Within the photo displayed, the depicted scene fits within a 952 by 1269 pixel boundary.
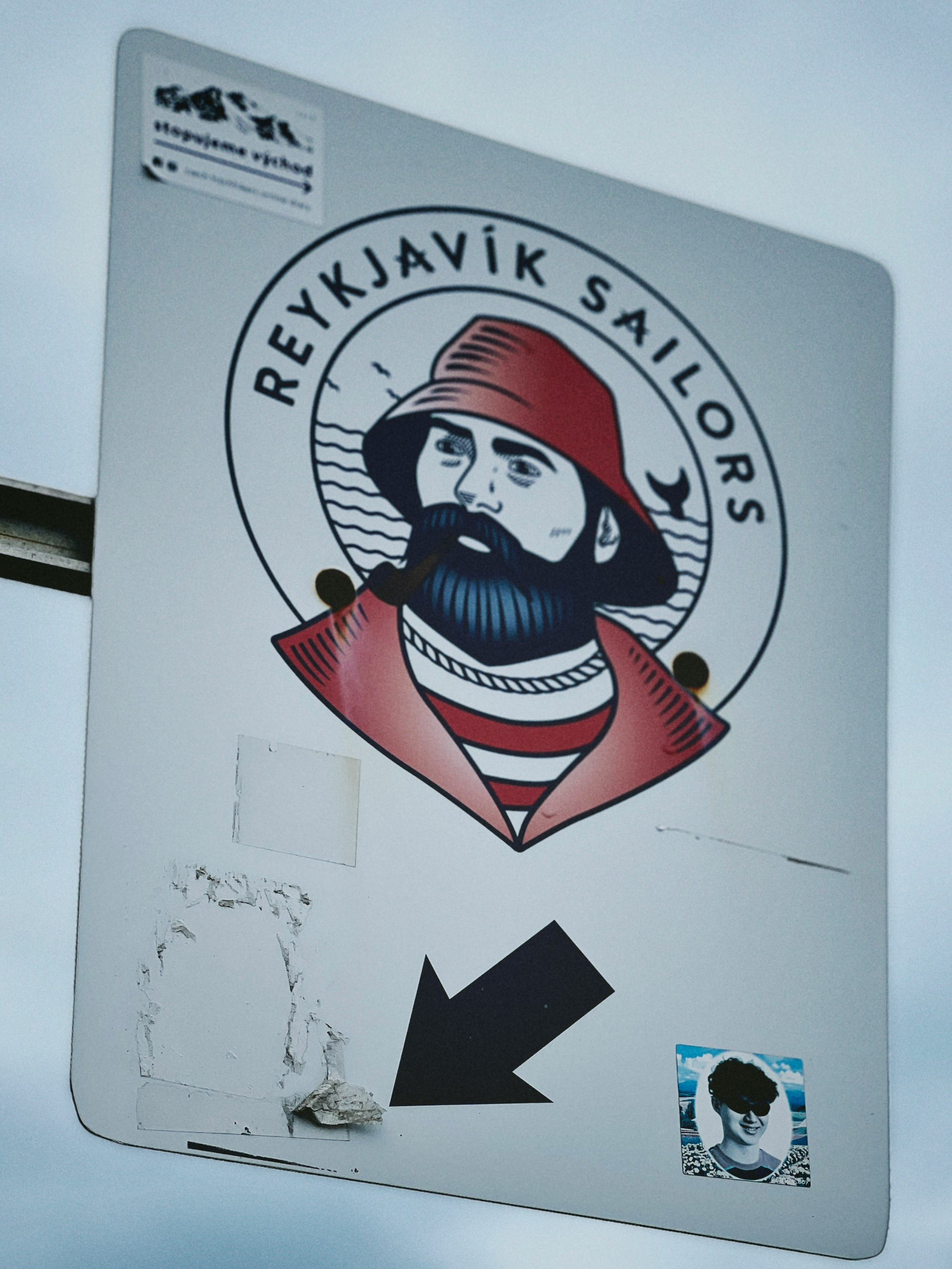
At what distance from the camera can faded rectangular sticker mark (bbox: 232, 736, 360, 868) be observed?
8.64ft

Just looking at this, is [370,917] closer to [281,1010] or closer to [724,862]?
[281,1010]

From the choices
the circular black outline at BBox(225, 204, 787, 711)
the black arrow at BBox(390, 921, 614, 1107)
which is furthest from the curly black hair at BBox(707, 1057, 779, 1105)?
the circular black outline at BBox(225, 204, 787, 711)

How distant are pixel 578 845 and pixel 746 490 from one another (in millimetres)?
752

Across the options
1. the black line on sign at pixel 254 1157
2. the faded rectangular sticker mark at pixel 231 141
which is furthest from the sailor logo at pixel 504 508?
the black line on sign at pixel 254 1157

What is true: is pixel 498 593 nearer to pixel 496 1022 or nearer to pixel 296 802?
pixel 296 802

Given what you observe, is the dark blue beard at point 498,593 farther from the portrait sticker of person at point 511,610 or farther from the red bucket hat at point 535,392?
the red bucket hat at point 535,392

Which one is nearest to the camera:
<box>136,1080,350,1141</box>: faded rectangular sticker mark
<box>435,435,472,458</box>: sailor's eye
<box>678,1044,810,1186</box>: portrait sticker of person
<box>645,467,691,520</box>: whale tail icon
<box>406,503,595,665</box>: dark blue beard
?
<box>136,1080,350,1141</box>: faded rectangular sticker mark

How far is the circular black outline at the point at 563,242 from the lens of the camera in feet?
9.22

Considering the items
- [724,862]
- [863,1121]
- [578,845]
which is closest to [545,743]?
[578,845]

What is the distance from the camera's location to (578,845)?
287 centimetres

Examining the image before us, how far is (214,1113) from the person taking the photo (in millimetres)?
2459

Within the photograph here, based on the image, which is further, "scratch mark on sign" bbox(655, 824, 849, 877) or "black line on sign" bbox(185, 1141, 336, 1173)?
"scratch mark on sign" bbox(655, 824, 849, 877)

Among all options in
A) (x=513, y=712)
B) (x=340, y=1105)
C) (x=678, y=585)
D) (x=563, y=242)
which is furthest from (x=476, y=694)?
(x=563, y=242)

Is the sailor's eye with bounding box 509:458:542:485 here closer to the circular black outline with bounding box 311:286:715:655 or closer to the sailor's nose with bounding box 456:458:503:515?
the sailor's nose with bounding box 456:458:503:515
